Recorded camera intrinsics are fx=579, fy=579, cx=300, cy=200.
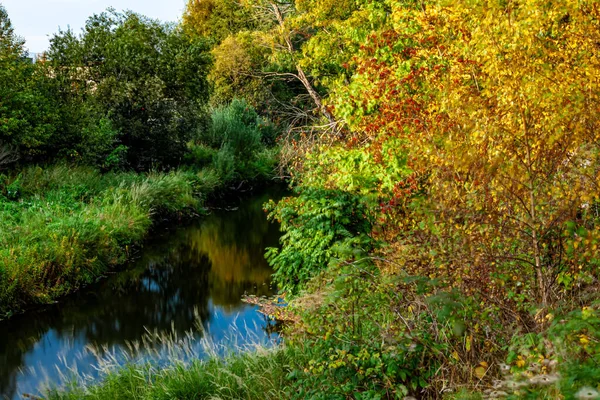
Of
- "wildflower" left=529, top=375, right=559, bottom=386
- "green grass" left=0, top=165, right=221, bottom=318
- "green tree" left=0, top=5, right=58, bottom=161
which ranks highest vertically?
"green tree" left=0, top=5, right=58, bottom=161

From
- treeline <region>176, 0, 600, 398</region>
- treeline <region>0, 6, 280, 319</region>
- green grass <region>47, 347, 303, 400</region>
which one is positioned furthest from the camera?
treeline <region>0, 6, 280, 319</region>

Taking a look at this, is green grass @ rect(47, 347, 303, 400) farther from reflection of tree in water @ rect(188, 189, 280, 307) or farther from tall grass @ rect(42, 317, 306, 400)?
reflection of tree in water @ rect(188, 189, 280, 307)

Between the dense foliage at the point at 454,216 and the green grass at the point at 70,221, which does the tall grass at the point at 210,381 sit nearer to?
the dense foliage at the point at 454,216

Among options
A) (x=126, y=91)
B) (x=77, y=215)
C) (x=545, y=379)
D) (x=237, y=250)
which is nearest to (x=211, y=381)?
(x=545, y=379)

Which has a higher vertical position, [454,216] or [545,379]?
[454,216]

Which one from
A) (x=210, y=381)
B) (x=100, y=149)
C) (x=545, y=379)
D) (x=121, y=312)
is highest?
(x=100, y=149)

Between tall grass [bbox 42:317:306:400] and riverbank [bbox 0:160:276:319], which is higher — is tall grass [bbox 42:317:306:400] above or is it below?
below

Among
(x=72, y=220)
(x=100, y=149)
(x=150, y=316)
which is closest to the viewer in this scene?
(x=150, y=316)

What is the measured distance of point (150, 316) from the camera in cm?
1177

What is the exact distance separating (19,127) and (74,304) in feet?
25.4

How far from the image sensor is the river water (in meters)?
9.26

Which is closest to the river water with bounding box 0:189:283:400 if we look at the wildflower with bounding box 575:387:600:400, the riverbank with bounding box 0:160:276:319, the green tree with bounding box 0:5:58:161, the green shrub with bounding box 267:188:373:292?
the riverbank with bounding box 0:160:276:319

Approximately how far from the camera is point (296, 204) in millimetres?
9797

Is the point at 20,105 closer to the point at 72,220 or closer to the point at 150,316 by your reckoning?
the point at 72,220
